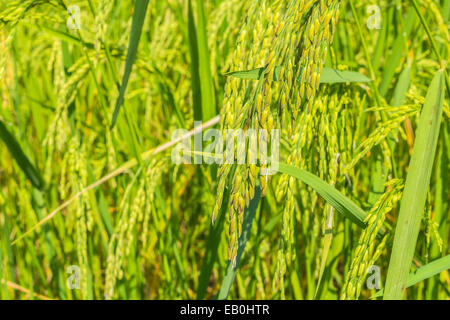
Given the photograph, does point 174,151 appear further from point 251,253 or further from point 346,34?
point 346,34

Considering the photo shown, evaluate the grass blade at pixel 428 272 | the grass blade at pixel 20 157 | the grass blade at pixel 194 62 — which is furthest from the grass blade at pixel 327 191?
the grass blade at pixel 20 157

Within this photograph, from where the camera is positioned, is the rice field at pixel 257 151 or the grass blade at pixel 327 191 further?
the grass blade at pixel 327 191

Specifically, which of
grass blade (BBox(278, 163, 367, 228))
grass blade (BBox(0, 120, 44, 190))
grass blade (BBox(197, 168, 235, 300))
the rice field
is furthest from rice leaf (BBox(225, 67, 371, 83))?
grass blade (BBox(0, 120, 44, 190))

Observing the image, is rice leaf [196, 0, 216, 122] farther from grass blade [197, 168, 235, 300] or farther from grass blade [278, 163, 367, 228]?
grass blade [278, 163, 367, 228]

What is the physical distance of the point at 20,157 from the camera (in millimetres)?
1290

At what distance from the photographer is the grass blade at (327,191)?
821 mm

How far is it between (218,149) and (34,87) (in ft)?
4.28

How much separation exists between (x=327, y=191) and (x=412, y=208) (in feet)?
0.49

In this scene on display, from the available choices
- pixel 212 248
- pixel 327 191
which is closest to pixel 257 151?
pixel 327 191

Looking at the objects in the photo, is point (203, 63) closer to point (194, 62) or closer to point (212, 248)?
point (194, 62)

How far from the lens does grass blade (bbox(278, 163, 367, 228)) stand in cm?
82

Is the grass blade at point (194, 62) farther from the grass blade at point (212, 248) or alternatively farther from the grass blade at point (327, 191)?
the grass blade at point (327, 191)

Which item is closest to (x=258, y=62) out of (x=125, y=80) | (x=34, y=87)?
(x=125, y=80)

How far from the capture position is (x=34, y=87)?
1819 mm
